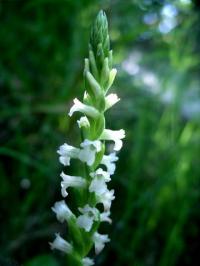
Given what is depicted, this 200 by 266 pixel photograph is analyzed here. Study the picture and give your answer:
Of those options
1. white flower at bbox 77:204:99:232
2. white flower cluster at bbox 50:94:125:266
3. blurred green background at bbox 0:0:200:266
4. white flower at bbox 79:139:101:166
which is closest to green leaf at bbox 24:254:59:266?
blurred green background at bbox 0:0:200:266

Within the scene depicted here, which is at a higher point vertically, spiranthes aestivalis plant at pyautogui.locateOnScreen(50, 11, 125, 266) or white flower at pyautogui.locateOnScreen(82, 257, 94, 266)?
spiranthes aestivalis plant at pyautogui.locateOnScreen(50, 11, 125, 266)

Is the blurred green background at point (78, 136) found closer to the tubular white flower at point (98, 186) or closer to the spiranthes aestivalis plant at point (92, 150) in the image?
the spiranthes aestivalis plant at point (92, 150)

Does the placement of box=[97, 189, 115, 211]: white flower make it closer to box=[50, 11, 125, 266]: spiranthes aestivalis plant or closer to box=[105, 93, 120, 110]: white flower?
box=[50, 11, 125, 266]: spiranthes aestivalis plant

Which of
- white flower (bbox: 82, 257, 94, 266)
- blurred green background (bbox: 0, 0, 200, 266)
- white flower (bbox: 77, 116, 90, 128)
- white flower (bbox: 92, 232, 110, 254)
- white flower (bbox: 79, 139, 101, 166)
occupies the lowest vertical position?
white flower (bbox: 82, 257, 94, 266)

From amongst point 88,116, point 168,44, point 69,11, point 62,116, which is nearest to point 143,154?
point 62,116

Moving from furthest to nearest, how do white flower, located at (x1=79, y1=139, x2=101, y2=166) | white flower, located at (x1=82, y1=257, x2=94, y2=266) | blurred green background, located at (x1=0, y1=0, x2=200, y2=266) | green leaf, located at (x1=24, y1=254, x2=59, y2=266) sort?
blurred green background, located at (x1=0, y1=0, x2=200, y2=266), green leaf, located at (x1=24, y1=254, x2=59, y2=266), white flower, located at (x1=82, y1=257, x2=94, y2=266), white flower, located at (x1=79, y1=139, x2=101, y2=166)

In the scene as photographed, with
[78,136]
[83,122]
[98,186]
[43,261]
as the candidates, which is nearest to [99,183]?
[98,186]
